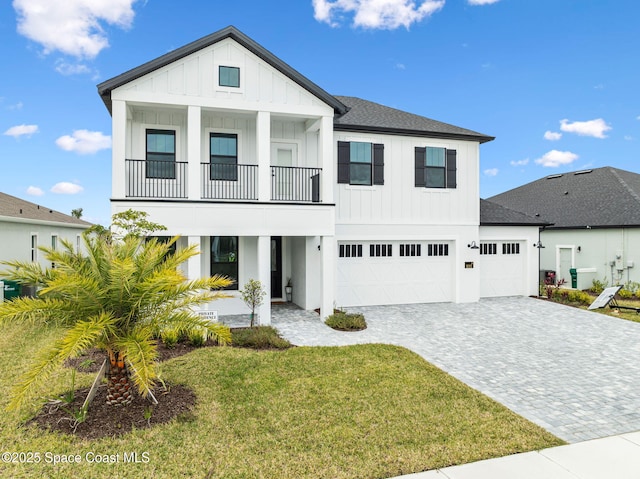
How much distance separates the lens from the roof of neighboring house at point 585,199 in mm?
17672

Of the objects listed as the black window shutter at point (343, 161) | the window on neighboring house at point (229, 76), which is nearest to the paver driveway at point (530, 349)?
the black window shutter at point (343, 161)

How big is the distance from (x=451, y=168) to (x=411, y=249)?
11.0 feet

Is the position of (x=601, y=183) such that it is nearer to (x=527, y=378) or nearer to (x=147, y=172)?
(x=527, y=378)

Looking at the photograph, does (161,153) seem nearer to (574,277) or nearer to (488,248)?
(488,248)

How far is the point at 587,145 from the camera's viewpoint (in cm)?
2423

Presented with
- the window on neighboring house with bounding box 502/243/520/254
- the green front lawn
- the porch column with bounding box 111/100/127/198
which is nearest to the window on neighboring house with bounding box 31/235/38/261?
the porch column with bounding box 111/100/127/198

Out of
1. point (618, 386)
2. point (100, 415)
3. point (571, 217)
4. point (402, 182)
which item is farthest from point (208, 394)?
point (571, 217)

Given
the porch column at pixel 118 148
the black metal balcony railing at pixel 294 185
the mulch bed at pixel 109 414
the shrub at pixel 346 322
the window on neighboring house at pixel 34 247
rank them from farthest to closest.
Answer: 1. the window on neighboring house at pixel 34 247
2. the black metal balcony railing at pixel 294 185
3. the shrub at pixel 346 322
4. the porch column at pixel 118 148
5. the mulch bed at pixel 109 414

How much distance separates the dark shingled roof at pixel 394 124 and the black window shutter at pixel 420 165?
593mm

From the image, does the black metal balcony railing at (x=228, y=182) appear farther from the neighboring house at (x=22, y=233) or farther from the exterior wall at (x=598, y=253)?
the exterior wall at (x=598, y=253)

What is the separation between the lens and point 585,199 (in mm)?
20047

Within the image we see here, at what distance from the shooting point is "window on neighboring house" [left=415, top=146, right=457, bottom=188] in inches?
531

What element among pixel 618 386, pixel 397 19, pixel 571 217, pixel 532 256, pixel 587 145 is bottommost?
pixel 618 386

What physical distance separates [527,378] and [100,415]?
695cm
